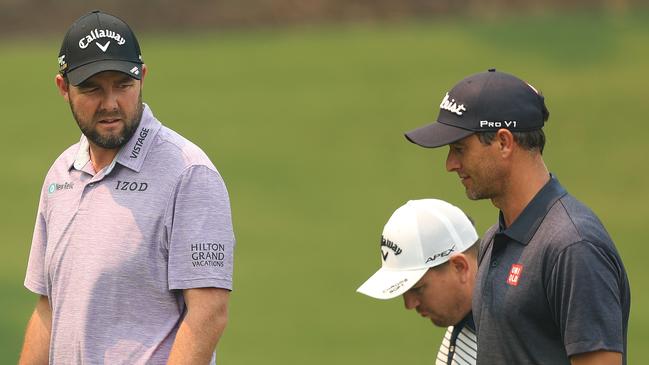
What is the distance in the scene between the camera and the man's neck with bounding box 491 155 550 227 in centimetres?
370

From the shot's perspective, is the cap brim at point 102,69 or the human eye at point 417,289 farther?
the human eye at point 417,289

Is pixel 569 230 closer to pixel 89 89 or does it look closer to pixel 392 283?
pixel 392 283

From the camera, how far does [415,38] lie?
63.4 ft

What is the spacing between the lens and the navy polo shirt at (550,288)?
3.42 meters

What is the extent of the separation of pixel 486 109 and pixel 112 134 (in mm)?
1132

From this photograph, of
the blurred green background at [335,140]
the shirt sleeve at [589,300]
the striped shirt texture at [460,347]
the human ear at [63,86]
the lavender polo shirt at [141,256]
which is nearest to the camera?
the shirt sleeve at [589,300]

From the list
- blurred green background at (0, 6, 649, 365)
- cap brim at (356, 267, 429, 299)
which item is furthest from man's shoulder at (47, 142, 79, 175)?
blurred green background at (0, 6, 649, 365)

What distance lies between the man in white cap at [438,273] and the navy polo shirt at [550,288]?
48 centimetres

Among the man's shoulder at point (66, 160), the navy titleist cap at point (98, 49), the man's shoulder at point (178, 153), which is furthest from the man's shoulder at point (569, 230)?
the man's shoulder at point (66, 160)

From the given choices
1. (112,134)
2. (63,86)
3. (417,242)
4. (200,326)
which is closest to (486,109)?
(417,242)

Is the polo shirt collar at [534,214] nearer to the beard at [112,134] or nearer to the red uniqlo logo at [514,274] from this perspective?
the red uniqlo logo at [514,274]

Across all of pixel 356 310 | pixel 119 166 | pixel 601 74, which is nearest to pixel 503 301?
pixel 119 166

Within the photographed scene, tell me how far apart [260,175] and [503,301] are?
11.7 meters

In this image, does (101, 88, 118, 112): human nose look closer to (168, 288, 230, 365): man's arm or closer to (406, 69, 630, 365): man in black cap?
(168, 288, 230, 365): man's arm
